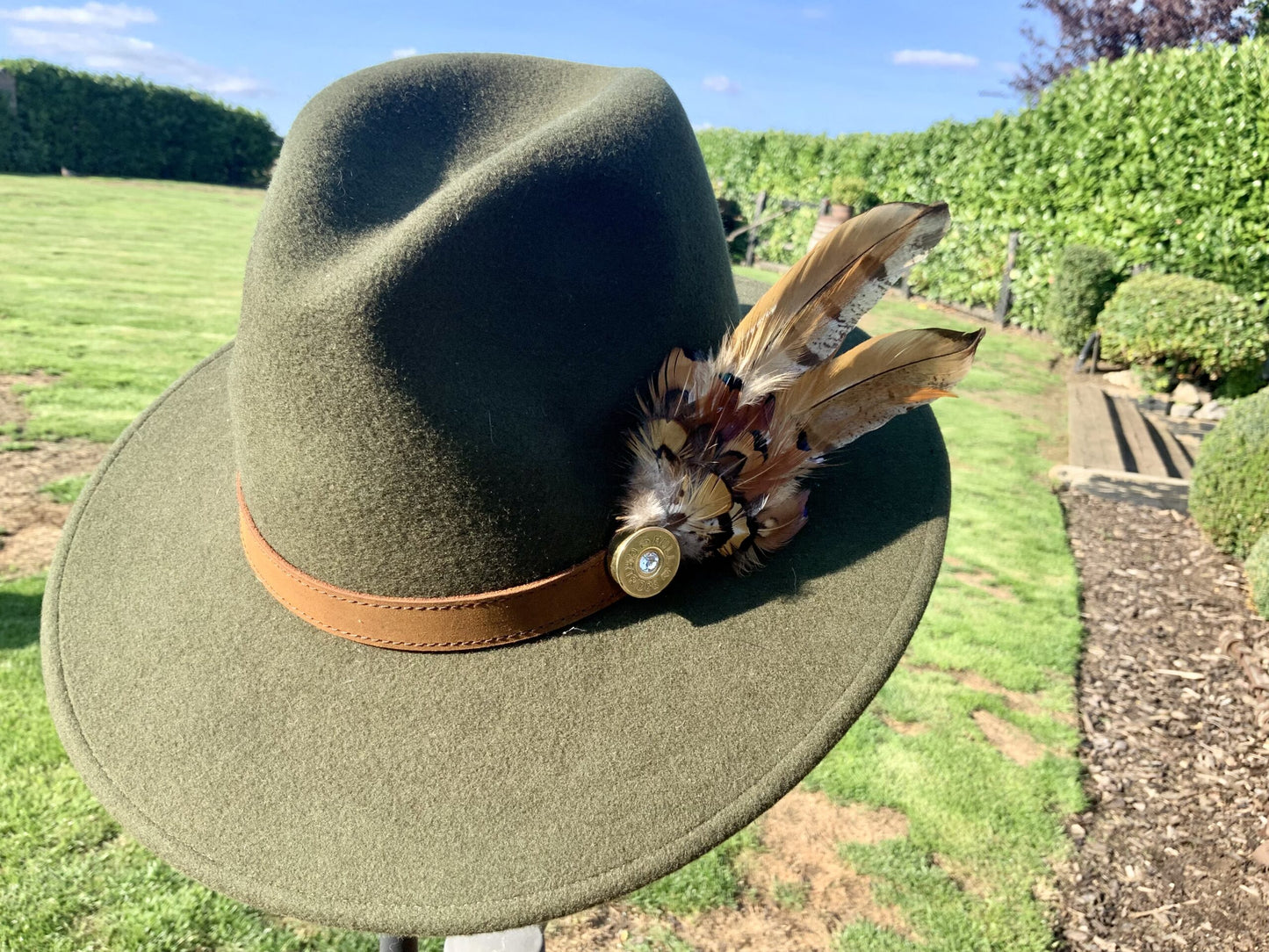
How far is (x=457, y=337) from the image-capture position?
1.31 metres

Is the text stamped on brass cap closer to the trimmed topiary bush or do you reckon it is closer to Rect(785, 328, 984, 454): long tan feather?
Rect(785, 328, 984, 454): long tan feather

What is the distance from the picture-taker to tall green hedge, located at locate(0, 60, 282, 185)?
32.0 metres

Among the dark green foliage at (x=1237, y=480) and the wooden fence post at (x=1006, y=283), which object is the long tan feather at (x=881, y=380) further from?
the wooden fence post at (x=1006, y=283)

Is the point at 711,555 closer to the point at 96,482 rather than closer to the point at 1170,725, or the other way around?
the point at 96,482

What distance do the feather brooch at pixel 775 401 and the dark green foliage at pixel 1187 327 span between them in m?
11.9

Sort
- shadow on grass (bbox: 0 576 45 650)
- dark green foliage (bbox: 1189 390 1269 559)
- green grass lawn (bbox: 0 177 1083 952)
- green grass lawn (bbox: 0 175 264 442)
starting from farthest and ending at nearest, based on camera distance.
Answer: green grass lawn (bbox: 0 175 264 442), dark green foliage (bbox: 1189 390 1269 559), shadow on grass (bbox: 0 576 45 650), green grass lawn (bbox: 0 177 1083 952)

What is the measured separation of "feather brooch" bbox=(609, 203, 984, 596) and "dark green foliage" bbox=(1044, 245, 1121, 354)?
13.7 meters

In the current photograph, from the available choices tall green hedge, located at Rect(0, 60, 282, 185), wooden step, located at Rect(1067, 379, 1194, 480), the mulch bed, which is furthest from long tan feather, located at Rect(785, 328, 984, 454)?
tall green hedge, located at Rect(0, 60, 282, 185)

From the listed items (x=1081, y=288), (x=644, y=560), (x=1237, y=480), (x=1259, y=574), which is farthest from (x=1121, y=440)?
(x=644, y=560)

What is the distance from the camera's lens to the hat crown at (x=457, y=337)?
131 centimetres

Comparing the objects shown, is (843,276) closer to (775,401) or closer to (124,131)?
(775,401)

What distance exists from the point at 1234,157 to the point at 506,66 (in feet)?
44.8

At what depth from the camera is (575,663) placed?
145cm

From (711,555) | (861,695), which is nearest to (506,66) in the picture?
(711,555)
